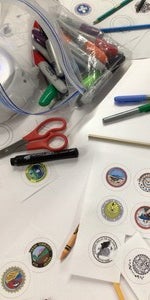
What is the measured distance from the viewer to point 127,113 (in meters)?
0.67

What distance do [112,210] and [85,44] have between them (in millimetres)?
317

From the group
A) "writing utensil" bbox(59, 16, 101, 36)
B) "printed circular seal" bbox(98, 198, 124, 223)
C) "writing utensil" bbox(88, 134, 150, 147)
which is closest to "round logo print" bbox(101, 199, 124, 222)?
"printed circular seal" bbox(98, 198, 124, 223)

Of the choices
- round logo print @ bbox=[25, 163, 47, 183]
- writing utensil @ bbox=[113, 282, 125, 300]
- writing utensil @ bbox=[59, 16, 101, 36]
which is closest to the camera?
writing utensil @ bbox=[113, 282, 125, 300]

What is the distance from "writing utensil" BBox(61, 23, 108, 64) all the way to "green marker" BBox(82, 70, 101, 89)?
0.08 ft

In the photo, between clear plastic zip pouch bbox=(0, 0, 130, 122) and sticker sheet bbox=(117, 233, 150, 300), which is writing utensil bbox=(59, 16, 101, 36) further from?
sticker sheet bbox=(117, 233, 150, 300)

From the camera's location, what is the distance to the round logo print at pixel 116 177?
61 centimetres

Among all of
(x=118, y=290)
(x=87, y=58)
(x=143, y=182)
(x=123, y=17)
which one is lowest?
(x=118, y=290)

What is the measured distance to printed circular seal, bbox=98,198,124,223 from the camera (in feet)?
1.91

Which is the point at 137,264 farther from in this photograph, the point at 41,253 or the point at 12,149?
the point at 12,149

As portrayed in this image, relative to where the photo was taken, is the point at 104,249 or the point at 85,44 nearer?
the point at 104,249

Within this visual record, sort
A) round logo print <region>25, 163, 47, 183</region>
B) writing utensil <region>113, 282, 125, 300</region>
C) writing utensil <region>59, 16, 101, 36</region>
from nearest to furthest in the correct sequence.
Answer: writing utensil <region>113, 282, 125, 300</region> < round logo print <region>25, 163, 47, 183</region> < writing utensil <region>59, 16, 101, 36</region>

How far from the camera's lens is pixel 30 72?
733 mm

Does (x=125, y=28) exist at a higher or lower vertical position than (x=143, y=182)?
higher

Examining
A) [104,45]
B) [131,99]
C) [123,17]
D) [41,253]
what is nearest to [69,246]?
[41,253]
